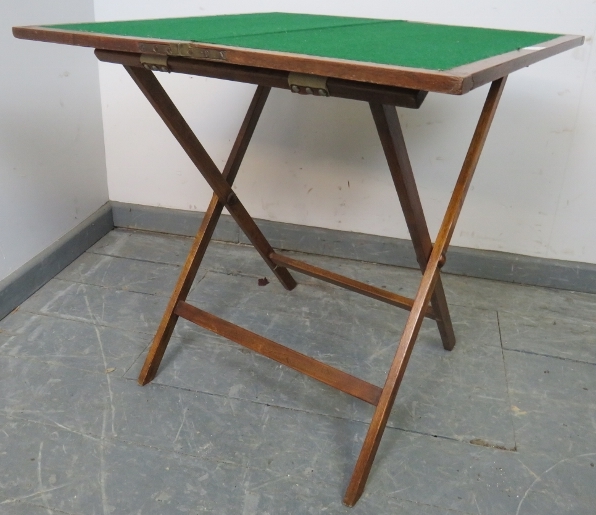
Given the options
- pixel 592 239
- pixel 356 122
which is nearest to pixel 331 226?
pixel 356 122

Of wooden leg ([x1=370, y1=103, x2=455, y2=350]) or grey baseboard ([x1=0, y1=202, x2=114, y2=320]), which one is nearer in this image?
wooden leg ([x1=370, y1=103, x2=455, y2=350])

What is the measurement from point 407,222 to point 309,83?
530mm

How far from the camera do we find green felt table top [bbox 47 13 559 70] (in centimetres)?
100

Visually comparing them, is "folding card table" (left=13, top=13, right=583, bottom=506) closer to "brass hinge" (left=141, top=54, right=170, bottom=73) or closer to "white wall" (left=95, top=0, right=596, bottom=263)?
"brass hinge" (left=141, top=54, right=170, bottom=73)

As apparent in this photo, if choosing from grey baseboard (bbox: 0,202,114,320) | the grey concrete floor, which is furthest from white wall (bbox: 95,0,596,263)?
the grey concrete floor

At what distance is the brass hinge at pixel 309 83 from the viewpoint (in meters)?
0.98

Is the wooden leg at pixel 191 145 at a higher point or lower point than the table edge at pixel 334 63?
lower

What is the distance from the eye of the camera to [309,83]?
0.99m

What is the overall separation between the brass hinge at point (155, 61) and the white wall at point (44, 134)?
86 cm

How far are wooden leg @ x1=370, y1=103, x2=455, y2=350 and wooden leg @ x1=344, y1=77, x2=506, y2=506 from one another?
119 millimetres

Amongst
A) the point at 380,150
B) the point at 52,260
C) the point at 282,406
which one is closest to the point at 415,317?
the point at 282,406

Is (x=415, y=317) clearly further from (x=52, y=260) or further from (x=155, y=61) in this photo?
(x=52, y=260)

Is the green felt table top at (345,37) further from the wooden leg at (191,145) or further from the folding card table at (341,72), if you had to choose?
the wooden leg at (191,145)

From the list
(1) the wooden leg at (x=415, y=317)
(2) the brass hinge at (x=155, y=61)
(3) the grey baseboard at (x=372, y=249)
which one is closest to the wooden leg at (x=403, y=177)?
(1) the wooden leg at (x=415, y=317)
